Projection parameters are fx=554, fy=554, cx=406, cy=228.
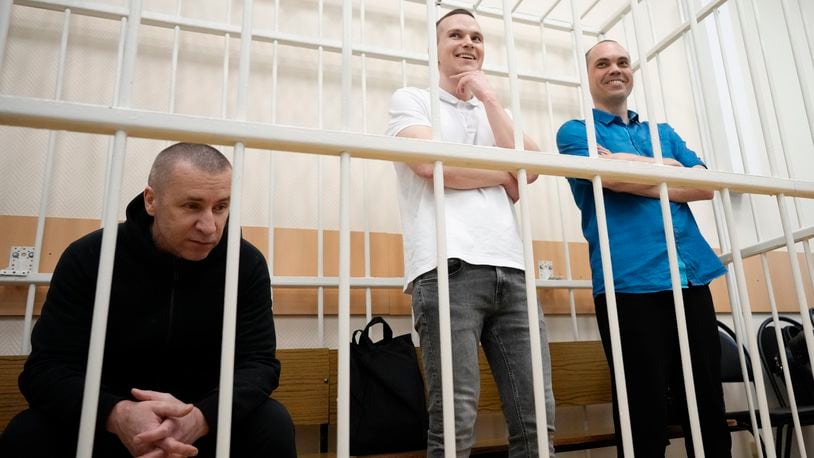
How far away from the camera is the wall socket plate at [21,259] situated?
1744 millimetres

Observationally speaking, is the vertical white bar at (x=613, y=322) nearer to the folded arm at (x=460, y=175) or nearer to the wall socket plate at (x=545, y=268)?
the folded arm at (x=460, y=175)

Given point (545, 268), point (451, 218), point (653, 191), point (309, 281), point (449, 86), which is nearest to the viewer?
point (451, 218)

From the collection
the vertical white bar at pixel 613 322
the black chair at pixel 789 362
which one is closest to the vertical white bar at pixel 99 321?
the vertical white bar at pixel 613 322

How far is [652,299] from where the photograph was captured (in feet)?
4.21

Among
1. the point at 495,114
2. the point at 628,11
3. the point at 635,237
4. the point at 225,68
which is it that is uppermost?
the point at 628,11

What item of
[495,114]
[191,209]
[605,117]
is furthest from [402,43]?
[191,209]

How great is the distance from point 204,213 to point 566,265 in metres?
1.63

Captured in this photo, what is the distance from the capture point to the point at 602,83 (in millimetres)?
1591

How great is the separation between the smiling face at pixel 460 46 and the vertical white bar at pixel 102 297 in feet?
2.84

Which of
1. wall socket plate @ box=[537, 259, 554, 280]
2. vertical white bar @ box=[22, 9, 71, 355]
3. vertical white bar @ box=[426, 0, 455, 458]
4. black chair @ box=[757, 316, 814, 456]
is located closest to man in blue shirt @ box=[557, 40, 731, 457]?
vertical white bar @ box=[426, 0, 455, 458]

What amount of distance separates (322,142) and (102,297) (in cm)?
35

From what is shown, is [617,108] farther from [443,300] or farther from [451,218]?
[443,300]

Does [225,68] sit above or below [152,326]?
above

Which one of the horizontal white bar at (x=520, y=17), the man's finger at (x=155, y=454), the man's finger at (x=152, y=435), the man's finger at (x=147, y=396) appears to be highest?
the horizontal white bar at (x=520, y=17)
